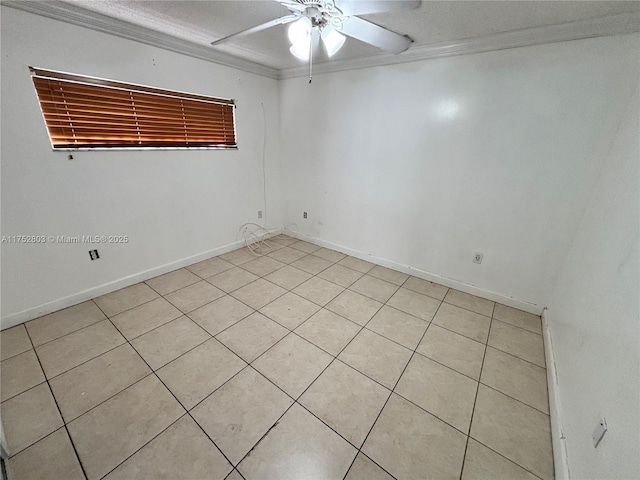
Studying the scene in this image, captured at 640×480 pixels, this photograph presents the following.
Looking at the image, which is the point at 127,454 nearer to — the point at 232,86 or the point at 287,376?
Result: the point at 287,376

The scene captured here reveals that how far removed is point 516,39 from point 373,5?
1.48 meters

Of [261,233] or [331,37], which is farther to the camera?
[261,233]

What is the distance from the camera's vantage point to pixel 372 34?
148cm

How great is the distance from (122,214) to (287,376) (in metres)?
2.11

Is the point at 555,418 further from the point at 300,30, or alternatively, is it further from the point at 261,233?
the point at 261,233

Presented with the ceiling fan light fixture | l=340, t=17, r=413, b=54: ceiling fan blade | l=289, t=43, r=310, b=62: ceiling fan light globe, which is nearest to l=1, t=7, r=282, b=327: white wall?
l=289, t=43, r=310, b=62: ceiling fan light globe

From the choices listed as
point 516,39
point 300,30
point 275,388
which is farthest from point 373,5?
point 275,388

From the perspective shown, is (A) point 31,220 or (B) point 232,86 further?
(B) point 232,86

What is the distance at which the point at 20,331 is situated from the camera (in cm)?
192

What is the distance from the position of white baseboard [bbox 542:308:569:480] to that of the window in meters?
3.58

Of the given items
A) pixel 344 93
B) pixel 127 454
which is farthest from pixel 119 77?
pixel 127 454

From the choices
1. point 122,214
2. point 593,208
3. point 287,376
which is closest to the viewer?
point 287,376

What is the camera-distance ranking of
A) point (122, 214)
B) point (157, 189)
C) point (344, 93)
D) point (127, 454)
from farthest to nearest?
1. point (344, 93)
2. point (157, 189)
3. point (122, 214)
4. point (127, 454)

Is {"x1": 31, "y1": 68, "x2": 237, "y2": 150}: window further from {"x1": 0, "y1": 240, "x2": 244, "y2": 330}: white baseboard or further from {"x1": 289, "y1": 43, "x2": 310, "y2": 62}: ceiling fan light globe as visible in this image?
{"x1": 289, "y1": 43, "x2": 310, "y2": 62}: ceiling fan light globe
